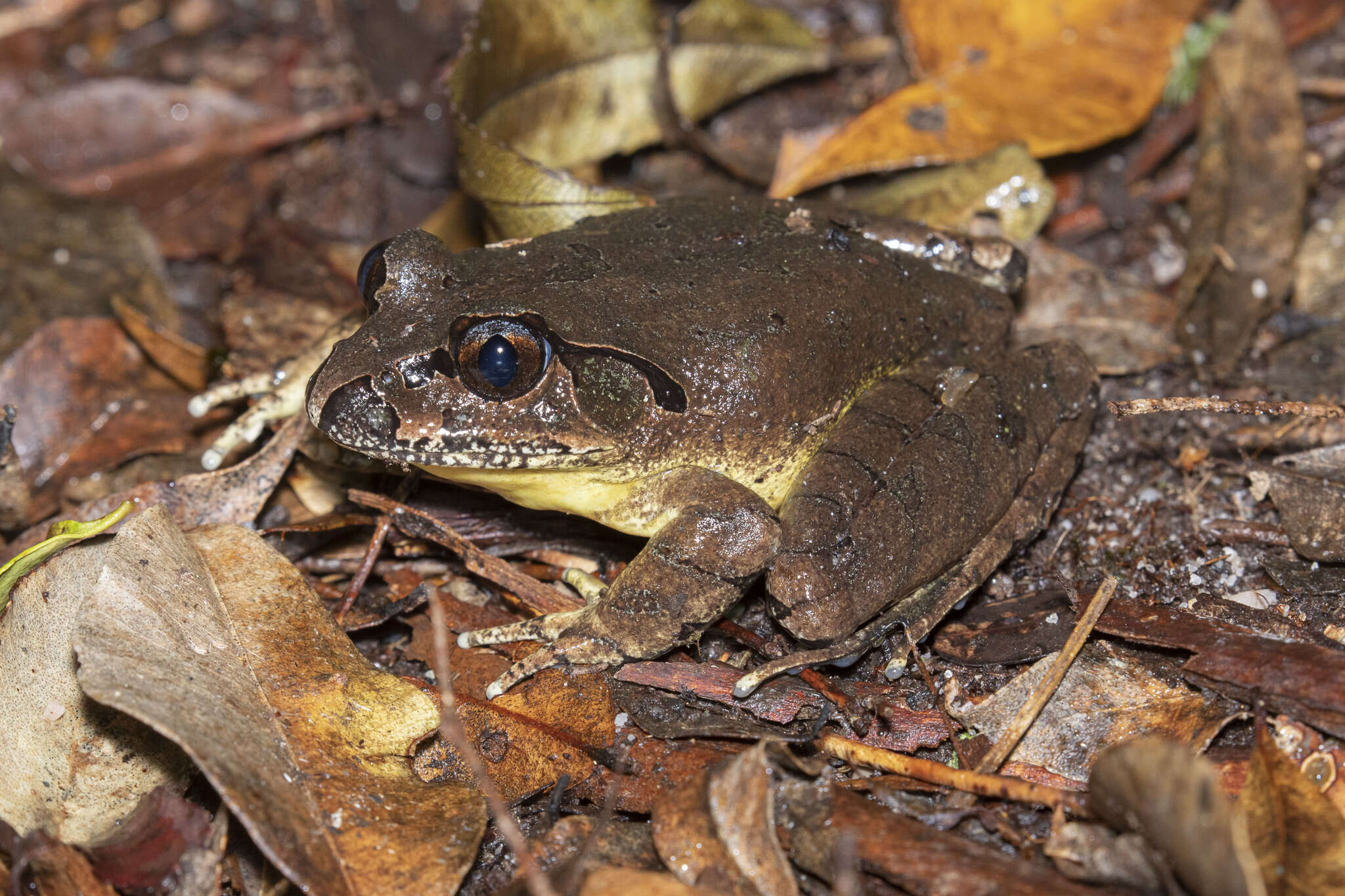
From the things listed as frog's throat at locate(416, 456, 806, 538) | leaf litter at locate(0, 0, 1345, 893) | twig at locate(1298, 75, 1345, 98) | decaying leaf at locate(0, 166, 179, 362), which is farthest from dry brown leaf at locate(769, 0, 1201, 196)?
decaying leaf at locate(0, 166, 179, 362)

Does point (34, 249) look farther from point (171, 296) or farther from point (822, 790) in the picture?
point (822, 790)

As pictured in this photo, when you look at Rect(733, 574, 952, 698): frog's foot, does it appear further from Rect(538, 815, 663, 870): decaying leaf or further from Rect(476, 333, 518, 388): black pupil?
Rect(476, 333, 518, 388): black pupil

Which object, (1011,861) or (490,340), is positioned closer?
(1011,861)

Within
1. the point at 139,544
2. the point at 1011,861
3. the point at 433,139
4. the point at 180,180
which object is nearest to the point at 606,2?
the point at 433,139

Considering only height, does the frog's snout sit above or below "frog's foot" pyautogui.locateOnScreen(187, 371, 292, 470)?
above

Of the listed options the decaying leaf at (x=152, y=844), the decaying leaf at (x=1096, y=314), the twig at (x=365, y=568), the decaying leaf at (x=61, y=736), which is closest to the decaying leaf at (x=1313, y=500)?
the decaying leaf at (x=1096, y=314)

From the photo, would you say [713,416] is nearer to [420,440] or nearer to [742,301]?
[742,301]

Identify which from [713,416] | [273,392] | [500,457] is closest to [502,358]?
[500,457]
